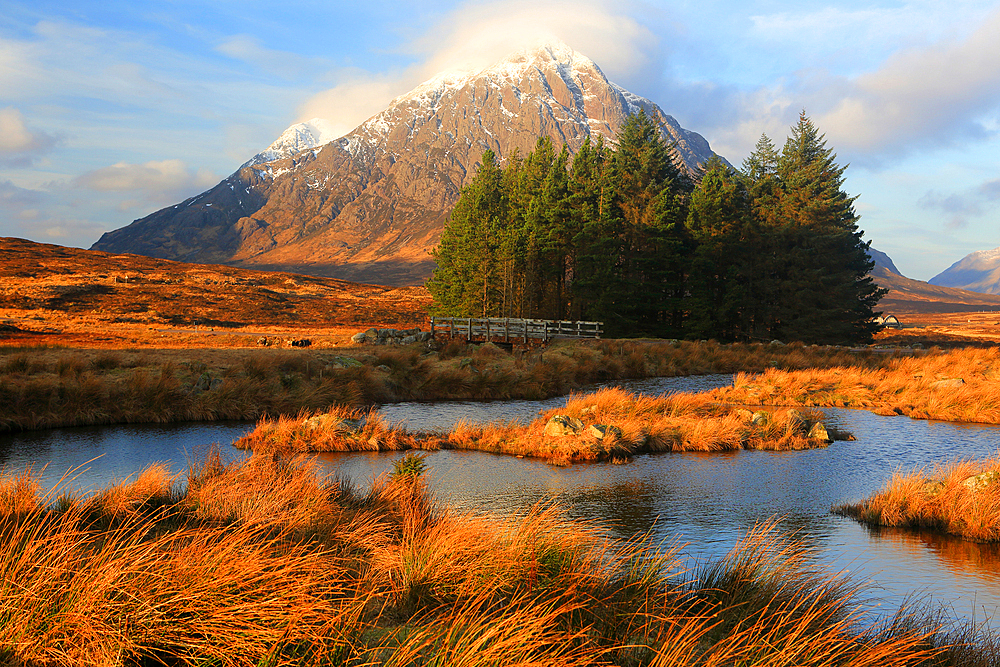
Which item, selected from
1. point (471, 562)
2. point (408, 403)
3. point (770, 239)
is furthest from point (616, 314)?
point (471, 562)

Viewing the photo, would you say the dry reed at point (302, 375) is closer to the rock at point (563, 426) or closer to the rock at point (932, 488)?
the rock at point (563, 426)

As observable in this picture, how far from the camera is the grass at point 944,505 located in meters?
9.66

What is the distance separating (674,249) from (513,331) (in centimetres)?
1229

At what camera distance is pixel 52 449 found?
14695 mm

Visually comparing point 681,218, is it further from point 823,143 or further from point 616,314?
point 823,143

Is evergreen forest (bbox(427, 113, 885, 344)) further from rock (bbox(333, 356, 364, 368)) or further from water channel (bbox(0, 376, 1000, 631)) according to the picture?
water channel (bbox(0, 376, 1000, 631))

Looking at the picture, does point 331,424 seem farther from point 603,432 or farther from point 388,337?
point 388,337

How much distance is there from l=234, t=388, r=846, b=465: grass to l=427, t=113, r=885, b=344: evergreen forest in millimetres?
26743

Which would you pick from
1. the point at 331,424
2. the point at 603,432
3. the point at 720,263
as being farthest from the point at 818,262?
the point at 331,424

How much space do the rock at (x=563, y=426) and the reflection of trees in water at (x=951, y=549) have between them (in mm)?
6881

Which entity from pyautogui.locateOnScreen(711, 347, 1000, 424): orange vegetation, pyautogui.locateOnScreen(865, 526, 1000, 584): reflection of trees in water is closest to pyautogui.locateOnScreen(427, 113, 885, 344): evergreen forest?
pyautogui.locateOnScreen(711, 347, 1000, 424): orange vegetation

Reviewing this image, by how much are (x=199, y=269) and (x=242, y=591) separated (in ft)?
374

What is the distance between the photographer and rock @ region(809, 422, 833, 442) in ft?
55.3

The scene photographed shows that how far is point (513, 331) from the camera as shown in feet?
136
